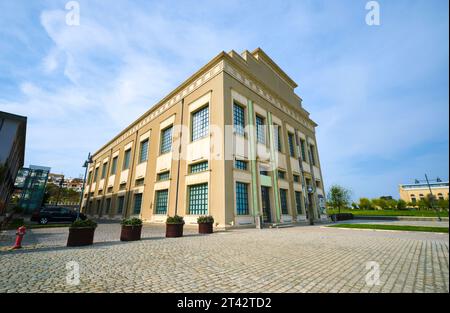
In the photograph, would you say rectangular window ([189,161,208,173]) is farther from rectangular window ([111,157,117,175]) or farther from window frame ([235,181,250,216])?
rectangular window ([111,157,117,175])

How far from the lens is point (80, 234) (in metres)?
7.13

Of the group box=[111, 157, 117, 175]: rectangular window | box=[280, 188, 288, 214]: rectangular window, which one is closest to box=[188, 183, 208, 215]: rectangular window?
box=[280, 188, 288, 214]: rectangular window

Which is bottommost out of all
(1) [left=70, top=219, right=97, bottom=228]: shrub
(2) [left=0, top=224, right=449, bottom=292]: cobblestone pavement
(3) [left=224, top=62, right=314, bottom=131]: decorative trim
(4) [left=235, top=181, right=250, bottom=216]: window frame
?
(2) [left=0, top=224, right=449, bottom=292]: cobblestone pavement

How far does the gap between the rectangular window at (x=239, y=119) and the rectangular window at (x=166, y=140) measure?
7.91 metres

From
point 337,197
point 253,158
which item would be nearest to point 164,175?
point 253,158

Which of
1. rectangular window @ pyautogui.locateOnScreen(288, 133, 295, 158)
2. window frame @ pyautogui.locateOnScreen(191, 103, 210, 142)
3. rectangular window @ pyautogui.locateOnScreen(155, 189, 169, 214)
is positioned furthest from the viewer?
rectangular window @ pyautogui.locateOnScreen(288, 133, 295, 158)

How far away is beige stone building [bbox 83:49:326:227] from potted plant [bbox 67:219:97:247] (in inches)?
286

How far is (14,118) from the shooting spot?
18875 millimetres

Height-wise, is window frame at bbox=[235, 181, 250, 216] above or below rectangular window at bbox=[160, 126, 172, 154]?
below

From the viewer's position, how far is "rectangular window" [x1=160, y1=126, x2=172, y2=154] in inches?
792

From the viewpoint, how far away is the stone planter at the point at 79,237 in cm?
700

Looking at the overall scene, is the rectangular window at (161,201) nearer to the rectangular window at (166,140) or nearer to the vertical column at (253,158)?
the rectangular window at (166,140)

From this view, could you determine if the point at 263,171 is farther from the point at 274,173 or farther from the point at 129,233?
the point at 129,233
